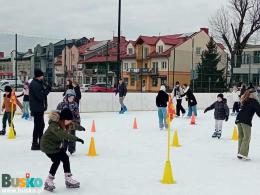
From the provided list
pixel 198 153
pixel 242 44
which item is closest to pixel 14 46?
pixel 198 153

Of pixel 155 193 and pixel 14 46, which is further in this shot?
pixel 14 46

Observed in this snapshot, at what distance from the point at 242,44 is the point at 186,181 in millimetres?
43790

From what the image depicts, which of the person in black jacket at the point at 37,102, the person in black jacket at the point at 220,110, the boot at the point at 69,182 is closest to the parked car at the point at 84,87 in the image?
the person in black jacket at the point at 220,110

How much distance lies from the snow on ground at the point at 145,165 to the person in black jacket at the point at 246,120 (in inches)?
10.4

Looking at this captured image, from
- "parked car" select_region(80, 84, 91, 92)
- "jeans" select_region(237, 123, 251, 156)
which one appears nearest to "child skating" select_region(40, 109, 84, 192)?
"jeans" select_region(237, 123, 251, 156)

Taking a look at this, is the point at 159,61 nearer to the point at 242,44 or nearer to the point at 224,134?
the point at 242,44

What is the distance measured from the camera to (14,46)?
1959cm

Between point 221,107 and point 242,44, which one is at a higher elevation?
point 242,44

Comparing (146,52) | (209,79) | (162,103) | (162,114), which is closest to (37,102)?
(162,103)

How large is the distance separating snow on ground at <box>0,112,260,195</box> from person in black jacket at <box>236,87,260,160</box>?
0.86ft

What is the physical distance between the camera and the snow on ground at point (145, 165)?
6262mm

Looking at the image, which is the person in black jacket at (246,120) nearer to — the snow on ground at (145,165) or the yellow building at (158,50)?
the snow on ground at (145,165)

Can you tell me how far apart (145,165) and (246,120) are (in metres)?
2.34

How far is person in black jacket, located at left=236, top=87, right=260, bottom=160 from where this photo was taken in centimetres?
862
